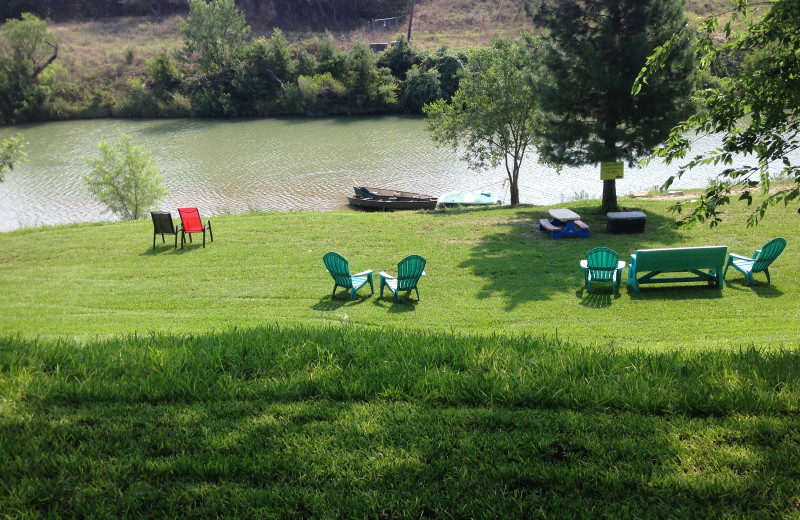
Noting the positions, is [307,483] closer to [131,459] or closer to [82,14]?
[131,459]

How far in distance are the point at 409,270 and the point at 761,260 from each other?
6.88 meters

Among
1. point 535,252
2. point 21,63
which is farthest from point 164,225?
point 21,63

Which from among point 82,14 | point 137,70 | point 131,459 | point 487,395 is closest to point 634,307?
point 487,395

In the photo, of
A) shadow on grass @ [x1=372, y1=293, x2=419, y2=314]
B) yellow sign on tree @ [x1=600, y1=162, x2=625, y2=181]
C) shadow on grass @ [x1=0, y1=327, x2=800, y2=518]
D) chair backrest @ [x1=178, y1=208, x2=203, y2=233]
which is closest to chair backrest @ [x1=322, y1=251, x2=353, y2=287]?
shadow on grass @ [x1=372, y1=293, x2=419, y2=314]

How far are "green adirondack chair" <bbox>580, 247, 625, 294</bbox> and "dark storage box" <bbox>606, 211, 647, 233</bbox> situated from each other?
549 centimetres

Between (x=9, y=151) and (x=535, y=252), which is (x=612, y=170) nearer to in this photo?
(x=535, y=252)

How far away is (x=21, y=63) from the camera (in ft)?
210

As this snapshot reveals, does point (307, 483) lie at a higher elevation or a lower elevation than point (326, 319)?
higher

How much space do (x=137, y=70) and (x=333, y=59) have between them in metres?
23.5

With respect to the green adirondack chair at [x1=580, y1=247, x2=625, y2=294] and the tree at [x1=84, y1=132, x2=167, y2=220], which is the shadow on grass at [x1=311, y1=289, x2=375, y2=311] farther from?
the tree at [x1=84, y1=132, x2=167, y2=220]

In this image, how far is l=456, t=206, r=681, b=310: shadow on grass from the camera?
40.7ft

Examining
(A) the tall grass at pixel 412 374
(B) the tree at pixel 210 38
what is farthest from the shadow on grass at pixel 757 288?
(B) the tree at pixel 210 38

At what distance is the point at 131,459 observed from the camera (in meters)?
3.49

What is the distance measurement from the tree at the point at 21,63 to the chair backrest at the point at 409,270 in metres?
65.2
